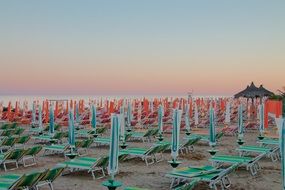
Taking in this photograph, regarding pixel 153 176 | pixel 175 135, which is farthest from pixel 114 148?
pixel 153 176

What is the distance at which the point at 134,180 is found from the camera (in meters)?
8.22

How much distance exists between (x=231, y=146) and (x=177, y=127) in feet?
19.6

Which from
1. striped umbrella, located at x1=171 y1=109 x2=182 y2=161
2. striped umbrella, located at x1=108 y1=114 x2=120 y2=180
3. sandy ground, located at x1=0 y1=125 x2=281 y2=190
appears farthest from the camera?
striped umbrella, located at x1=171 y1=109 x2=182 y2=161

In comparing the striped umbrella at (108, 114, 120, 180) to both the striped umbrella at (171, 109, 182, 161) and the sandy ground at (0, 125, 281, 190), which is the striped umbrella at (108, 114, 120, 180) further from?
the striped umbrella at (171, 109, 182, 161)

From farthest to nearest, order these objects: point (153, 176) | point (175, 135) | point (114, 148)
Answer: point (153, 176) < point (175, 135) < point (114, 148)

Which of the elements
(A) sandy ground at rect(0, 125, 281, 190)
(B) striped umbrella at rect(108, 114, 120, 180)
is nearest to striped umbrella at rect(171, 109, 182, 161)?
(A) sandy ground at rect(0, 125, 281, 190)

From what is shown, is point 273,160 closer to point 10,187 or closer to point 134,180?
point 134,180

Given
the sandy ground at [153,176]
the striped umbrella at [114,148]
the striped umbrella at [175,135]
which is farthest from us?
the striped umbrella at [175,135]

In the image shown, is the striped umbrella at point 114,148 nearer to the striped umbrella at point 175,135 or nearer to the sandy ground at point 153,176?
the sandy ground at point 153,176

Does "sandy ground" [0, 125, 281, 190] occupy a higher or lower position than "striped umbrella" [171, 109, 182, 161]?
lower

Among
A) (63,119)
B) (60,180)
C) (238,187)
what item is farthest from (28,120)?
(238,187)

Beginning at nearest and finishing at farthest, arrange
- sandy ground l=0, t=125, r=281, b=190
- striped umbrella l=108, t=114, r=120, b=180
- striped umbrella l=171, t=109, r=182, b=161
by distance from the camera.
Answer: striped umbrella l=108, t=114, r=120, b=180 → sandy ground l=0, t=125, r=281, b=190 → striped umbrella l=171, t=109, r=182, b=161

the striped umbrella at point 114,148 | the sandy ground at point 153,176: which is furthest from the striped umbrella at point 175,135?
the striped umbrella at point 114,148

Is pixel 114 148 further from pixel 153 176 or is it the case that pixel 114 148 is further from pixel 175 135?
pixel 153 176
